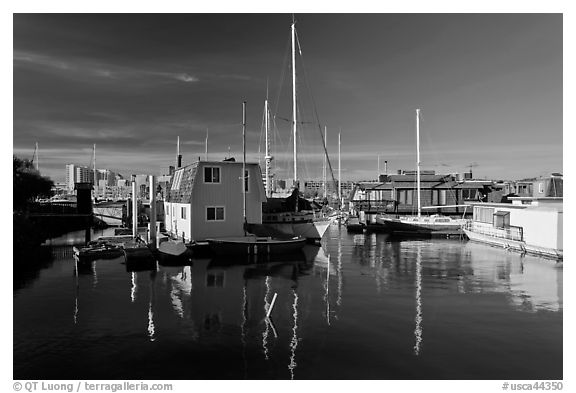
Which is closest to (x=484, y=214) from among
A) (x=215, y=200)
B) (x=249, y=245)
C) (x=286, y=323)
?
(x=249, y=245)

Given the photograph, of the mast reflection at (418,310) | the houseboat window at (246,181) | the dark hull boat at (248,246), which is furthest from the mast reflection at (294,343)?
the houseboat window at (246,181)

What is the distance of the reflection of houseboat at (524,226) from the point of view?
34.7 metres

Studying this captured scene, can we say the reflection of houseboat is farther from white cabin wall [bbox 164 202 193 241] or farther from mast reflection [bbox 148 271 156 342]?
mast reflection [bbox 148 271 156 342]

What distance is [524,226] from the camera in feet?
131

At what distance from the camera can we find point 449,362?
41.4 ft

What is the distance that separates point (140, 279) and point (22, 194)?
2605 centimetres

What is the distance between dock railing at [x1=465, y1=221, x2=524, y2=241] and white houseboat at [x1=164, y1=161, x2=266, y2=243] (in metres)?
27.0

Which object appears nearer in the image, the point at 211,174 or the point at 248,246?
the point at 248,246

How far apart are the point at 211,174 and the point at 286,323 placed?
21.5 meters

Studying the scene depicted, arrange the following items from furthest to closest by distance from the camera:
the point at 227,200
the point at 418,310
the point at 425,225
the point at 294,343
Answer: the point at 425,225
the point at 227,200
the point at 418,310
the point at 294,343

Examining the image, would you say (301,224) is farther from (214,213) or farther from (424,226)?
(424,226)

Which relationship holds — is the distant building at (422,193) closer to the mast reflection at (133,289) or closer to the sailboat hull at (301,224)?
the sailboat hull at (301,224)

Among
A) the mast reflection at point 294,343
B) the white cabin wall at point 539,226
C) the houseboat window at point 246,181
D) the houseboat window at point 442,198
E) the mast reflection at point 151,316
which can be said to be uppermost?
the houseboat window at point 246,181
